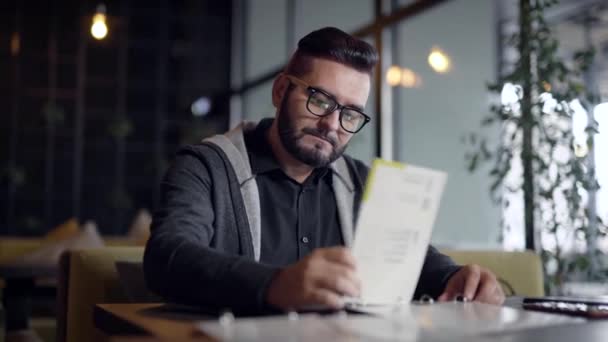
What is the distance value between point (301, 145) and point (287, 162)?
0.53ft

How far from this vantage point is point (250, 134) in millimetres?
1734

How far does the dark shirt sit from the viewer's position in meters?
1.62

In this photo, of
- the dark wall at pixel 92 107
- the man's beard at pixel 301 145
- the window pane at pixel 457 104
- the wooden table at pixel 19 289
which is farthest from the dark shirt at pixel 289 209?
the dark wall at pixel 92 107

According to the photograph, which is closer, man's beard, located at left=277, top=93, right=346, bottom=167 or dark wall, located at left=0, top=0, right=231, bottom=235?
man's beard, located at left=277, top=93, right=346, bottom=167

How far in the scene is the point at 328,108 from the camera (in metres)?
1.44

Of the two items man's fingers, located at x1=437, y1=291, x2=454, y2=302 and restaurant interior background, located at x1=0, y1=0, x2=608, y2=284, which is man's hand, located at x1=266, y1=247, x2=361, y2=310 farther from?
restaurant interior background, located at x1=0, y1=0, x2=608, y2=284

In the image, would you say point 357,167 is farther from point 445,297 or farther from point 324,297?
point 324,297

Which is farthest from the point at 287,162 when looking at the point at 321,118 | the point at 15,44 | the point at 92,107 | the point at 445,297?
the point at 15,44

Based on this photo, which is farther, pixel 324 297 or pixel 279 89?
pixel 279 89

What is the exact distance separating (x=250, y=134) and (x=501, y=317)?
89 cm

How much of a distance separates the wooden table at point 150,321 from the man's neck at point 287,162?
0.57 metres

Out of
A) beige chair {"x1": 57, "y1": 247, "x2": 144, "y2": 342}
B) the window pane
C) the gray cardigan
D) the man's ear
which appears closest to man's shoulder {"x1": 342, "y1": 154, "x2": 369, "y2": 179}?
the gray cardigan

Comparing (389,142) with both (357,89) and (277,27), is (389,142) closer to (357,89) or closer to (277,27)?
(277,27)

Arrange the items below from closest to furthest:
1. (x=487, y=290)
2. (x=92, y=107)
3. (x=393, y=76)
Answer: (x=487, y=290)
(x=393, y=76)
(x=92, y=107)
